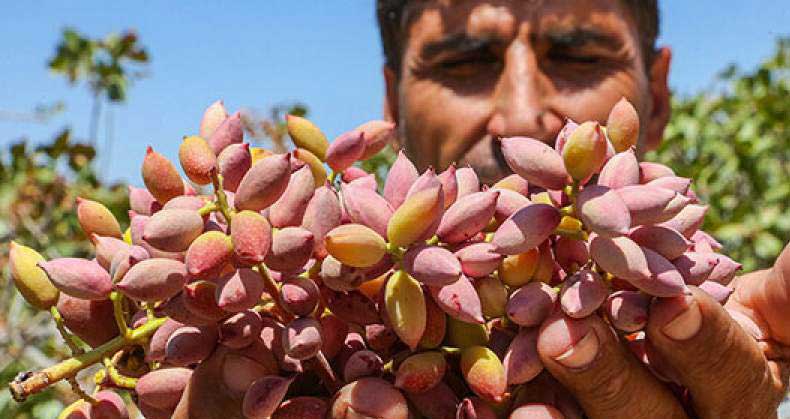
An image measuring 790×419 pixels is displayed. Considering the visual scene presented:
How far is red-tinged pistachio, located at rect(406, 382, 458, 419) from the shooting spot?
2.68ft

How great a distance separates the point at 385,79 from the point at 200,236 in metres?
2.09

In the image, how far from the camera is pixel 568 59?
209 cm

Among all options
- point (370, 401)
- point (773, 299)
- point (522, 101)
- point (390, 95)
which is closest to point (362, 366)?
point (370, 401)

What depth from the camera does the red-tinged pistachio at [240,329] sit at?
0.80 meters

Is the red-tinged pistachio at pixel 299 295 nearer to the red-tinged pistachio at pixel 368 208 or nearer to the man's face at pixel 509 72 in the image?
the red-tinged pistachio at pixel 368 208

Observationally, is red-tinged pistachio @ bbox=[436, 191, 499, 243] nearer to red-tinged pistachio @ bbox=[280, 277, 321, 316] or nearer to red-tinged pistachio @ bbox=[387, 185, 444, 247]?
red-tinged pistachio @ bbox=[387, 185, 444, 247]

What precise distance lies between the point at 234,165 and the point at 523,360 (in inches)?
13.6

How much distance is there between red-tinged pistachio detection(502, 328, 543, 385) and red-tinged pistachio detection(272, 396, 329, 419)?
191 mm

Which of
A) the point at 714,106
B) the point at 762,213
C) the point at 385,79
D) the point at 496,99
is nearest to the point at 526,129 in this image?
the point at 496,99

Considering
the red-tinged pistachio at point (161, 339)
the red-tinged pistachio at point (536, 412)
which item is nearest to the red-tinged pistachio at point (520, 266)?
the red-tinged pistachio at point (536, 412)

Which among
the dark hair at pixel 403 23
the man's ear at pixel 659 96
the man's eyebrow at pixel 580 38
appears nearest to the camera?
the man's eyebrow at pixel 580 38

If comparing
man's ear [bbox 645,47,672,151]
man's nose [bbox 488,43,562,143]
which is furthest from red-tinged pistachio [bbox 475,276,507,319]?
man's ear [bbox 645,47,672,151]

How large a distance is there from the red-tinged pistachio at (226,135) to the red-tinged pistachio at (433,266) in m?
0.26

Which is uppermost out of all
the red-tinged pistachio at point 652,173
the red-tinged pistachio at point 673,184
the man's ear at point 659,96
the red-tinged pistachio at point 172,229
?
the red-tinged pistachio at point 172,229
